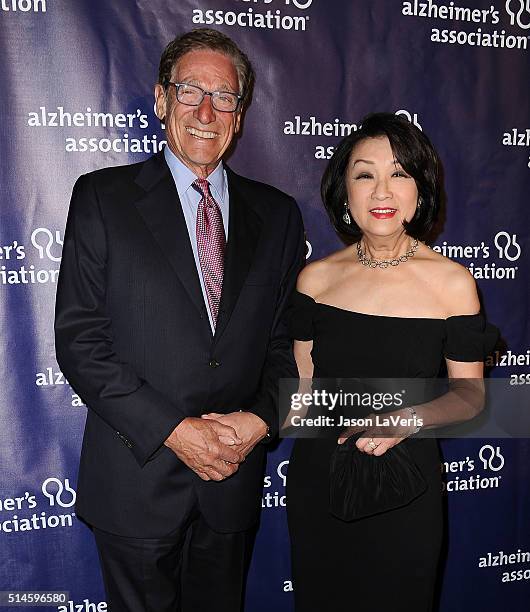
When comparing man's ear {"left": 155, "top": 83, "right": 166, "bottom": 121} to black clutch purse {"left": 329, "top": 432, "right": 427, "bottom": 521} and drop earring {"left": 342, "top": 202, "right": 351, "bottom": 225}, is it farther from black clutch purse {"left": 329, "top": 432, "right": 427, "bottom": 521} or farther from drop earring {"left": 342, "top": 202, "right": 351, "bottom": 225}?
black clutch purse {"left": 329, "top": 432, "right": 427, "bottom": 521}

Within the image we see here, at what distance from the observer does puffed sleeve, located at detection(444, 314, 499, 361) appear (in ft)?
5.65

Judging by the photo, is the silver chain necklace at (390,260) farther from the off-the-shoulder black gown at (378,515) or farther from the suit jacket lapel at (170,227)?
the suit jacket lapel at (170,227)

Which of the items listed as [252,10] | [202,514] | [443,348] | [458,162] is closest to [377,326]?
[443,348]

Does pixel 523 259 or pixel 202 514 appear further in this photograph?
pixel 523 259

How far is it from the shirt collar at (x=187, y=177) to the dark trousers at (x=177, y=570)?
98 centimetres

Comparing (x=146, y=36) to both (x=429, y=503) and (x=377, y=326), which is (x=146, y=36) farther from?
(x=429, y=503)

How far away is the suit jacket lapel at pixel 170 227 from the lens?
172 centimetres

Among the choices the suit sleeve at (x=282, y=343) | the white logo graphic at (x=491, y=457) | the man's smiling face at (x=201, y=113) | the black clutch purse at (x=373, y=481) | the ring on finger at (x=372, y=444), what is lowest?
the white logo graphic at (x=491, y=457)

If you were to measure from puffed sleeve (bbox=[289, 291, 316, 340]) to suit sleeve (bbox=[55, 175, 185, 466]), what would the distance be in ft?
1.51

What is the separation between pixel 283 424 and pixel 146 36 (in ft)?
5.00

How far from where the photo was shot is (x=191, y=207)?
5.98 ft

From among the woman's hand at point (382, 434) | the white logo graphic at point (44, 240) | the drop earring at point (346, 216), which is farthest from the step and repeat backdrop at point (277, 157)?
the woman's hand at point (382, 434)

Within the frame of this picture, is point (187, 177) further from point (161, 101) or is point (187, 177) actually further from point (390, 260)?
point (390, 260)

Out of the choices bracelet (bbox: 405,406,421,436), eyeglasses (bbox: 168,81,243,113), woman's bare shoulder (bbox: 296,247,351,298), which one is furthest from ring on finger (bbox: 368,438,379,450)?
eyeglasses (bbox: 168,81,243,113)
